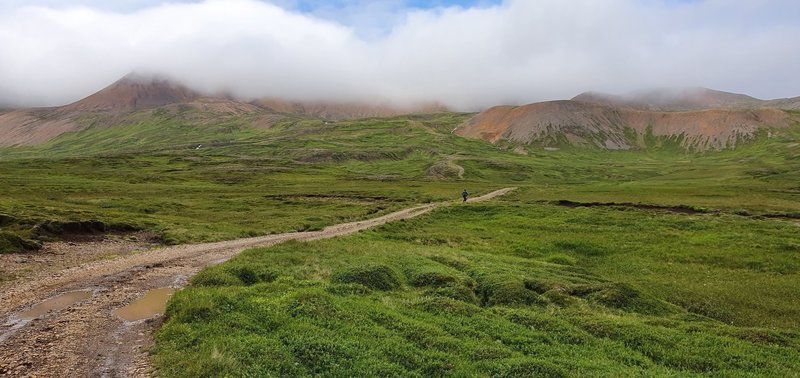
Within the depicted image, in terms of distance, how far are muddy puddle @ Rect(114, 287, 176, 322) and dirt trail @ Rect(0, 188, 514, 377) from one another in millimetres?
489

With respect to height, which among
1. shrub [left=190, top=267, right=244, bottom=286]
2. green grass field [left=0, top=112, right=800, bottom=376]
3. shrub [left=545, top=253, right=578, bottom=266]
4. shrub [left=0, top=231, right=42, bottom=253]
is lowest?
shrub [left=545, top=253, right=578, bottom=266]

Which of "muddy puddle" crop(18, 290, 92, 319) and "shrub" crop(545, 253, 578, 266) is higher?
"muddy puddle" crop(18, 290, 92, 319)

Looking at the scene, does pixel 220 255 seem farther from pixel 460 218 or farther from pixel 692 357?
pixel 460 218

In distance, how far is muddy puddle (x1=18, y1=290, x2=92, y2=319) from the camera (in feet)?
69.1

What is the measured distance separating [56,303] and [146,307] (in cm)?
436

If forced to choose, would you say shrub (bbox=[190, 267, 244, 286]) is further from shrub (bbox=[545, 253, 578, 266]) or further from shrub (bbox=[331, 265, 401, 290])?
shrub (bbox=[545, 253, 578, 266])

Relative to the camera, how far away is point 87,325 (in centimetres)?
1956

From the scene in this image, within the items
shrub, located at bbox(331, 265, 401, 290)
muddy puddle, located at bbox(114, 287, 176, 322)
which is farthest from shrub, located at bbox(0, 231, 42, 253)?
shrub, located at bbox(331, 265, 401, 290)

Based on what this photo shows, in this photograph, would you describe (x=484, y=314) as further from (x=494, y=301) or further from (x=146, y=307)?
(x=146, y=307)

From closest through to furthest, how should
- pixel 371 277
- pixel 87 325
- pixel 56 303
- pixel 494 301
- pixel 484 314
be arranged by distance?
pixel 87 325 → pixel 56 303 → pixel 484 314 → pixel 494 301 → pixel 371 277

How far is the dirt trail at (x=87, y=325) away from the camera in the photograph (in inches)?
617

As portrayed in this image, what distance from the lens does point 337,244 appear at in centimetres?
4366

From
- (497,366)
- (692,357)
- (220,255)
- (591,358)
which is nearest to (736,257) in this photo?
(692,357)

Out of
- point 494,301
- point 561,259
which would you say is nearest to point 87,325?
point 494,301
